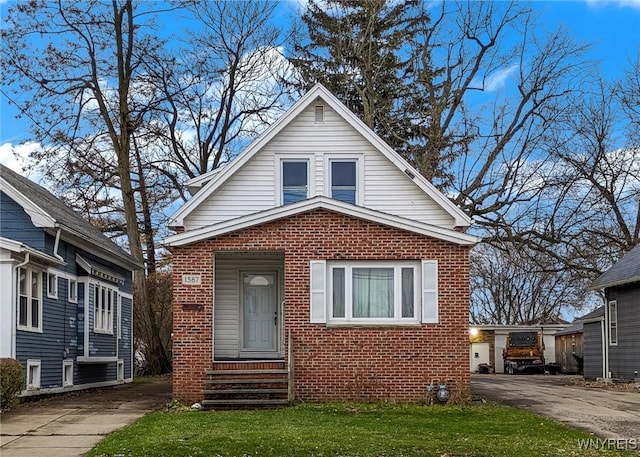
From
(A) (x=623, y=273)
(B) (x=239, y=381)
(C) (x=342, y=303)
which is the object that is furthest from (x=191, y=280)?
(A) (x=623, y=273)

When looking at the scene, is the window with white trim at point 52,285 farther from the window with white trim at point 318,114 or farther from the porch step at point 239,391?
the window with white trim at point 318,114

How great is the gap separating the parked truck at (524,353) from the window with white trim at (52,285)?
31457 millimetres

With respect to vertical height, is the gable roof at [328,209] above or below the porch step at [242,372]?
above

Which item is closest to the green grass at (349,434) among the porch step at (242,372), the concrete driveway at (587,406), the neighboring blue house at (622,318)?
the concrete driveway at (587,406)

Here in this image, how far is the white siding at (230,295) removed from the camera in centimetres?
2152

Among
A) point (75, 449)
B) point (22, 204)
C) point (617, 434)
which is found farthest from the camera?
point (22, 204)

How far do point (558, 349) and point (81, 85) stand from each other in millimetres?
31933

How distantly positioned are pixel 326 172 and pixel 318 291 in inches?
182

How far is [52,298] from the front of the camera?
21.0 meters

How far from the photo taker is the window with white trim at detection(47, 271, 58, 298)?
20828 millimetres

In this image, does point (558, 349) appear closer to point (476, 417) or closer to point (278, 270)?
point (278, 270)

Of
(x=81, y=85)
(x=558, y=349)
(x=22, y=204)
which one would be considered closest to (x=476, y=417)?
(x=22, y=204)

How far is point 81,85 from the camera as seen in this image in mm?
33875

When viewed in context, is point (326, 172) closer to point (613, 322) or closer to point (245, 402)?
point (245, 402)
